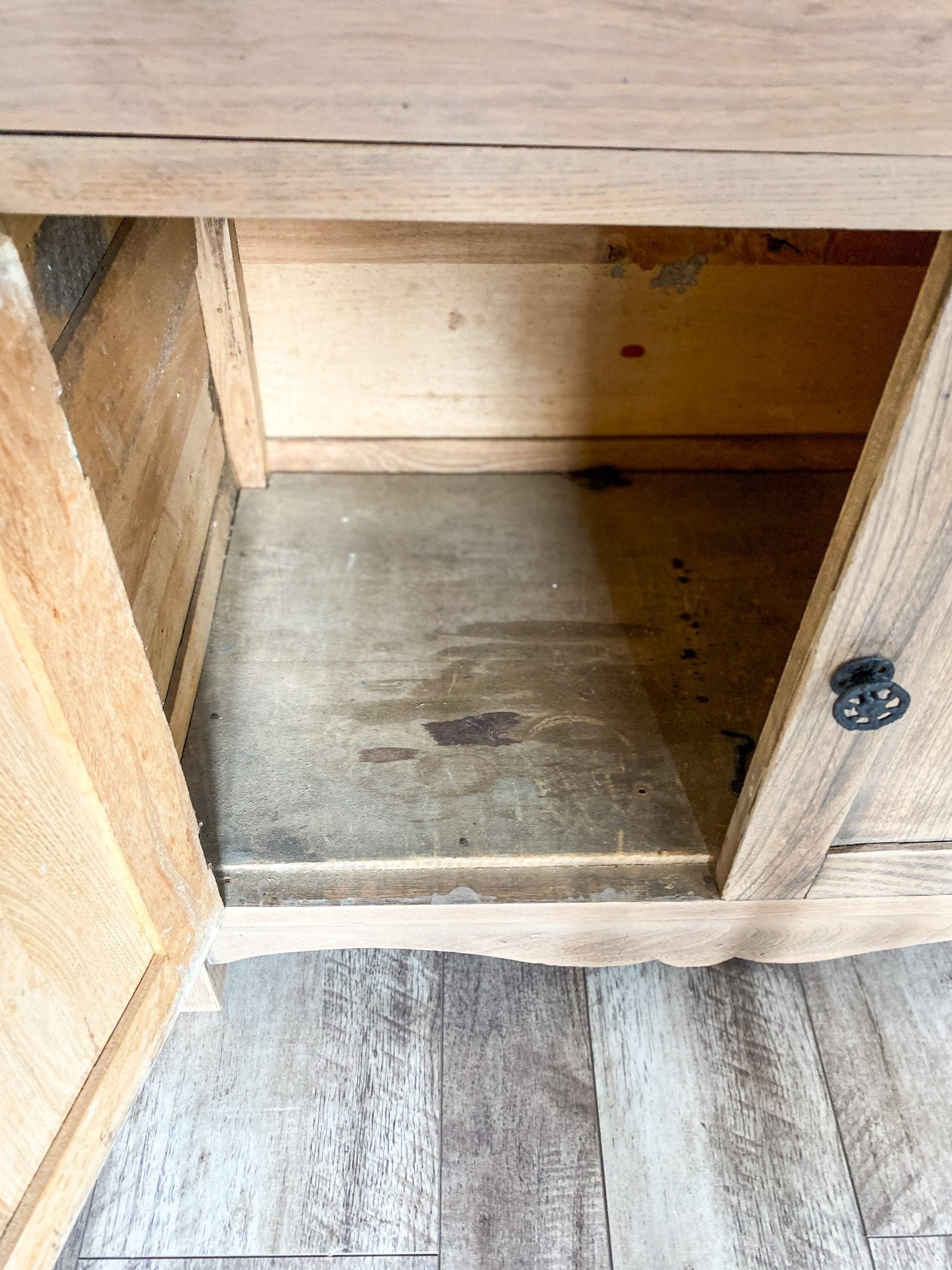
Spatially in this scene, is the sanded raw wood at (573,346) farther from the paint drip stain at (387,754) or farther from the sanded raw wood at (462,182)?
the sanded raw wood at (462,182)

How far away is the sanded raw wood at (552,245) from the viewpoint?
1.14 meters

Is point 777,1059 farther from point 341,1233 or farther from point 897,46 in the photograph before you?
point 897,46

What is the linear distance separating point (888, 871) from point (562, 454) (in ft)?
2.56

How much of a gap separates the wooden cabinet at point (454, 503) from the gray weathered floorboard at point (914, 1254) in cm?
27

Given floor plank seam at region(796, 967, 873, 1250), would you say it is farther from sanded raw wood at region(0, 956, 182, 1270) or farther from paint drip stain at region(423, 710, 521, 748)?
sanded raw wood at region(0, 956, 182, 1270)

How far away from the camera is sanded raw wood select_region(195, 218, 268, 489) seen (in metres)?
1.08

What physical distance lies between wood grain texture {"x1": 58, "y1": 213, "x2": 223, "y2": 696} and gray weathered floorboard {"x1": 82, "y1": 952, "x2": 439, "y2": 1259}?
15.9 inches

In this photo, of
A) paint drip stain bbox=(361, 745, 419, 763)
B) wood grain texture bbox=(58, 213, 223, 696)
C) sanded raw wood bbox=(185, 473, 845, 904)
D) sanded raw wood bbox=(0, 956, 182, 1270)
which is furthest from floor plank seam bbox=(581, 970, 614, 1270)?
wood grain texture bbox=(58, 213, 223, 696)

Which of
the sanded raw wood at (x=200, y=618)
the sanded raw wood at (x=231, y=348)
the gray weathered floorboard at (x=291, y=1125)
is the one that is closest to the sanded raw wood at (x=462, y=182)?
the sanded raw wood at (x=200, y=618)

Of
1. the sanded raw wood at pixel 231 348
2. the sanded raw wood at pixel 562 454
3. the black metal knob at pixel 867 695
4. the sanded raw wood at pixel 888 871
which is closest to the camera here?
the black metal knob at pixel 867 695

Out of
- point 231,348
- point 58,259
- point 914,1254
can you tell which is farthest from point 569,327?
point 914,1254

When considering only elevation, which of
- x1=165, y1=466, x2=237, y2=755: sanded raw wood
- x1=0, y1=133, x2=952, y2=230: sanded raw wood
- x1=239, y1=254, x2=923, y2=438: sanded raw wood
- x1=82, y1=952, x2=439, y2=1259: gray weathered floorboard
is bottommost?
x1=82, y1=952, x2=439, y2=1259: gray weathered floorboard

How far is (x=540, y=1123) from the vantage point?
933mm

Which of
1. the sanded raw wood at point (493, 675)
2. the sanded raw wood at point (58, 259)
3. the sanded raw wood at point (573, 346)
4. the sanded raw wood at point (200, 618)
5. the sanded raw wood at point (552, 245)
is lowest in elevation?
the sanded raw wood at point (493, 675)
